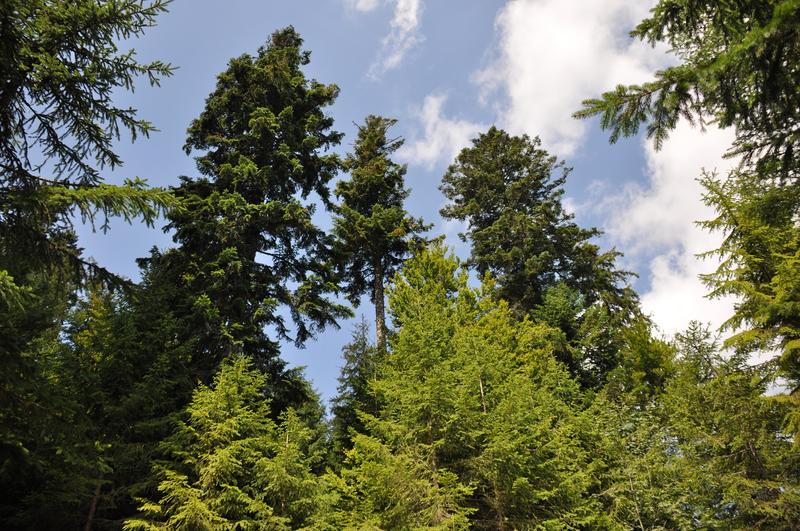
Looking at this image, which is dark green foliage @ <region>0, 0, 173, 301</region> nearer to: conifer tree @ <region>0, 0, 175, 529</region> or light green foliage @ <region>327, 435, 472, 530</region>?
conifer tree @ <region>0, 0, 175, 529</region>

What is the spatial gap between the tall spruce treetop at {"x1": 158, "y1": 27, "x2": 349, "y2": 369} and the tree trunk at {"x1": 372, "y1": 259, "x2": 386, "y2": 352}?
297cm

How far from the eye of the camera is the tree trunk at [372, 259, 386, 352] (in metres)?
18.1

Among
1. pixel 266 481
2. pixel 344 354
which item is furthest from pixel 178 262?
pixel 344 354

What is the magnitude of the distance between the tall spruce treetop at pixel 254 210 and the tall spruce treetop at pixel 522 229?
37.7 ft

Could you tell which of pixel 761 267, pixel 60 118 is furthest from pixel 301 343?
pixel 761 267

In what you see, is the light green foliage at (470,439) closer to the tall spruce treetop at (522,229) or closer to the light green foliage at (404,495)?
the light green foliage at (404,495)

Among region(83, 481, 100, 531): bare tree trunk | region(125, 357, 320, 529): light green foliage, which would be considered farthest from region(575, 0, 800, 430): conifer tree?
region(83, 481, 100, 531): bare tree trunk

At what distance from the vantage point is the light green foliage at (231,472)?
9.62 meters

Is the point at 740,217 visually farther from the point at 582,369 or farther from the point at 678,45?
the point at 582,369

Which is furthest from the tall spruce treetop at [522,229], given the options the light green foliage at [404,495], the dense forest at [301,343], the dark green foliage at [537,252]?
the light green foliage at [404,495]

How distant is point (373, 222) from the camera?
64.7 ft

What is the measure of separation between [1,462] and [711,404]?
18431 millimetres

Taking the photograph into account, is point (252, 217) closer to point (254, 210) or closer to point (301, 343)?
point (254, 210)

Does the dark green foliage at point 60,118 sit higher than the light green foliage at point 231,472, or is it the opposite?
the dark green foliage at point 60,118
